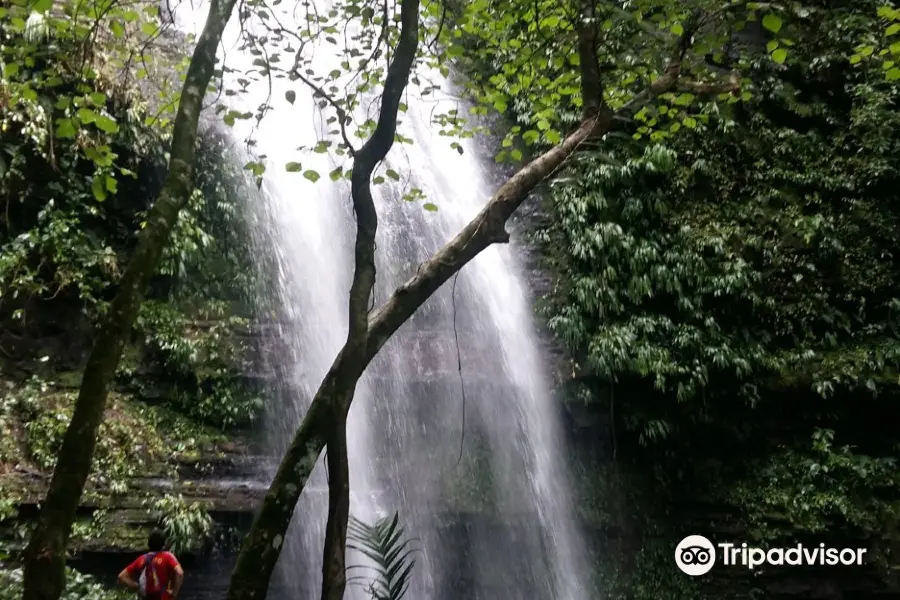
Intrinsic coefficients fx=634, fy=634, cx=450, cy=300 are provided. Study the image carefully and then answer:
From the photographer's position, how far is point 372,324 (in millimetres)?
3557

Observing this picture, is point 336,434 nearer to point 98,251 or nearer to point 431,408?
point 431,408

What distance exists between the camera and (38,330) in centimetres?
679

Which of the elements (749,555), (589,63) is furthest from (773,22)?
(749,555)

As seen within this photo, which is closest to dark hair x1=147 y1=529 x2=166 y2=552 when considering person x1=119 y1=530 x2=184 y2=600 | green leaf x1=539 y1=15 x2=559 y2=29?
person x1=119 y1=530 x2=184 y2=600

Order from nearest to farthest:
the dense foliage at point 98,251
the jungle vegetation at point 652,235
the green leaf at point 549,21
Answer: the green leaf at point 549,21 < the jungle vegetation at point 652,235 < the dense foliage at point 98,251

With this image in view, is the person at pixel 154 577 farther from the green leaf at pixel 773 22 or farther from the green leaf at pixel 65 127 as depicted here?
the green leaf at pixel 773 22

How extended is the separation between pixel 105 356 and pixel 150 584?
2.41m

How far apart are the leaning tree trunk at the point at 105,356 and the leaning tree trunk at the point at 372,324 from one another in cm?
74

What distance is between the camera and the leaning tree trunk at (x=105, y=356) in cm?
259

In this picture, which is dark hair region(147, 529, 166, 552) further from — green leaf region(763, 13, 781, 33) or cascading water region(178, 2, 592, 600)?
green leaf region(763, 13, 781, 33)

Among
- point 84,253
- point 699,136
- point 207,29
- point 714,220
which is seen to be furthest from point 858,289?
point 84,253

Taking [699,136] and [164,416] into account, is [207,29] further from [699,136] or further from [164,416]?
[699,136]

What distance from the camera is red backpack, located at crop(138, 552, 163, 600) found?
4.46 meters

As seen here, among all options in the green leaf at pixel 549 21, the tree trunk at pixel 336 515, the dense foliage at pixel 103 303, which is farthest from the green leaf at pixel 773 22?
the dense foliage at pixel 103 303
